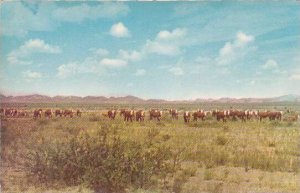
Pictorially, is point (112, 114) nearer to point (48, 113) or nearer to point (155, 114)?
point (155, 114)

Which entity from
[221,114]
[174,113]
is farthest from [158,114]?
[221,114]

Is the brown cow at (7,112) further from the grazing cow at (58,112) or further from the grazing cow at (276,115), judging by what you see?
the grazing cow at (276,115)

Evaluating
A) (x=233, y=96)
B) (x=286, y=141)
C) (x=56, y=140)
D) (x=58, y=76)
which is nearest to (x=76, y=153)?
(x=56, y=140)

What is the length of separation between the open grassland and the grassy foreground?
0.04ft

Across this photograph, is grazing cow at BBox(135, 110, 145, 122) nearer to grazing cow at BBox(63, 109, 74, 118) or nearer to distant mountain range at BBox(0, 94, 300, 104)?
distant mountain range at BBox(0, 94, 300, 104)

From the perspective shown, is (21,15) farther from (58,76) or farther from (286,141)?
(286,141)

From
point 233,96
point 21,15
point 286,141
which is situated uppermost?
point 21,15

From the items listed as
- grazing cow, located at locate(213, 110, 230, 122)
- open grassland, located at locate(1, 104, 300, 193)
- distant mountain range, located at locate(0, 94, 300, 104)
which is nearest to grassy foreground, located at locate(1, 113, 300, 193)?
open grassland, located at locate(1, 104, 300, 193)

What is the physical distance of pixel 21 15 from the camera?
7.75 m

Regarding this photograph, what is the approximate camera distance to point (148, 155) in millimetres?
7859

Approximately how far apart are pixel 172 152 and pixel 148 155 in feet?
1.09

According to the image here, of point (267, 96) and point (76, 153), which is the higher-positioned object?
point (267, 96)

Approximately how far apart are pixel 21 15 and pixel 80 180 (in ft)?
7.87

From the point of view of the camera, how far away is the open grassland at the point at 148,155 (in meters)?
7.79
